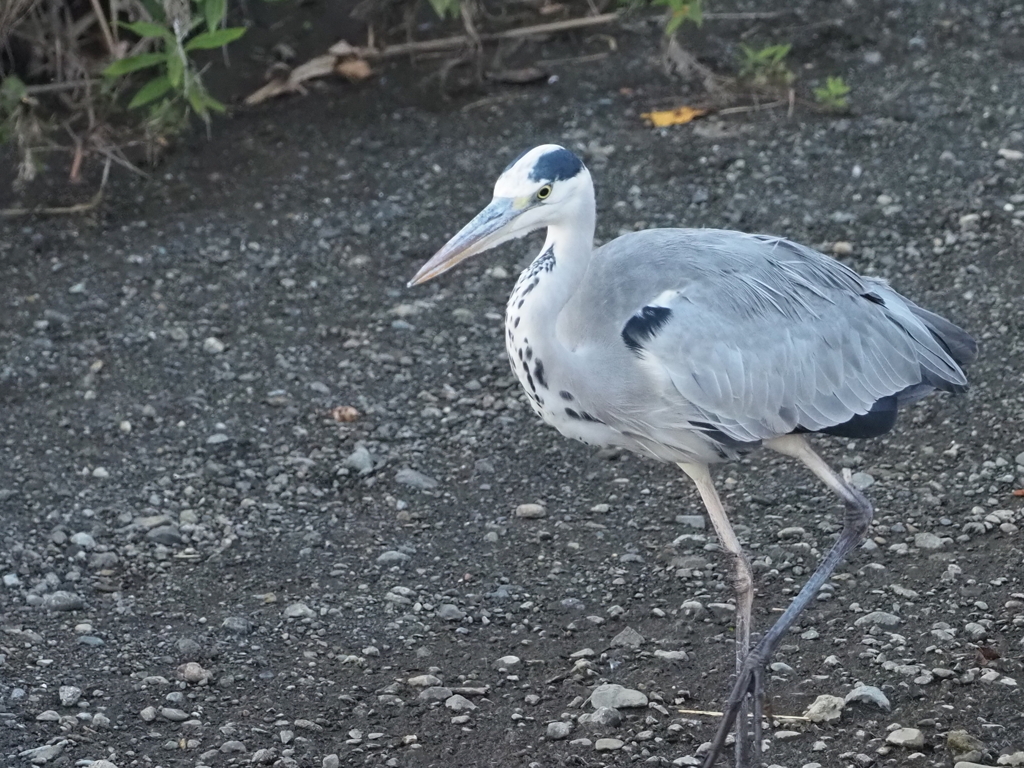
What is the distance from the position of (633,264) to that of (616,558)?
1.25 m

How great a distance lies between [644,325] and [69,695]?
6.74ft

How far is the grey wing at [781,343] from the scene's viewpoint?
12.6 ft

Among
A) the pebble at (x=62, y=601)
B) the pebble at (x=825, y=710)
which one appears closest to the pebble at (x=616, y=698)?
the pebble at (x=825, y=710)

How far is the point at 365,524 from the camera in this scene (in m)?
5.02

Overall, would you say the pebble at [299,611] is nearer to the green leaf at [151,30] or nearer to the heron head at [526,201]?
the heron head at [526,201]

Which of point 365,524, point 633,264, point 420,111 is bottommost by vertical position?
point 365,524

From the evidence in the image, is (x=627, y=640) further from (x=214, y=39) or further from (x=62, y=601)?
(x=214, y=39)

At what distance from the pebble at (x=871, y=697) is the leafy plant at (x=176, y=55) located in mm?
4350

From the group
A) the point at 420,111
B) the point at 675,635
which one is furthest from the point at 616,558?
the point at 420,111

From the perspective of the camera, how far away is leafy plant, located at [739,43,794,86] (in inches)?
295

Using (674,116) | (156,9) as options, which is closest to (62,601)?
(156,9)

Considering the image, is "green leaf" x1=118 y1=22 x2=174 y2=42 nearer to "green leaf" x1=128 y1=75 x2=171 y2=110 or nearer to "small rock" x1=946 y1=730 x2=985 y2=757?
"green leaf" x1=128 y1=75 x2=171 y2=110

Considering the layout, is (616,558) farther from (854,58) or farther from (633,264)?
(854,58)

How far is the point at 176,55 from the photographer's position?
22.2ft
